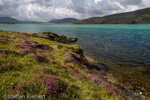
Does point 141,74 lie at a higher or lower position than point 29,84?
lower

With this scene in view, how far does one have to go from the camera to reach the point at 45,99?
13.9ft

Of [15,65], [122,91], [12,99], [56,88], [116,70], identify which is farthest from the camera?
[116,70]

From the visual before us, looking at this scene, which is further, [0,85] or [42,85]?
[42,85]

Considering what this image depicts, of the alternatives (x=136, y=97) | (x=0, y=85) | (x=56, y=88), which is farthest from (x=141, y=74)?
(x=0, y=85)

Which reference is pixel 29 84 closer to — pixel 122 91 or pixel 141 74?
pixel 122 91

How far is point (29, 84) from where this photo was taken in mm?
4746

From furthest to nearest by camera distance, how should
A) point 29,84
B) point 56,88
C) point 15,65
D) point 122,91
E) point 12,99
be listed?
1. point 122,91
2. point 15,65
3. point 56,88
4. point 29,84
5. point 12,99

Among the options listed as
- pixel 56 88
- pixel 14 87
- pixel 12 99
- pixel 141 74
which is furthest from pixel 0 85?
pixel 141 74

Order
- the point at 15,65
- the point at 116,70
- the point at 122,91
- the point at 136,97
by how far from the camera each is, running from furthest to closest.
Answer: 1. the point at 116,70
2. the point at 122,91
3. the point at 136,97
4. the point at 15,65

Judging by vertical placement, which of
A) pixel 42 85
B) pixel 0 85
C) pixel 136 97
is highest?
pixel 0 85

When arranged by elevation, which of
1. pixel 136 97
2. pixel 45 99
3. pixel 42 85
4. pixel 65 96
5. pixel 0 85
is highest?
pixel 0 85

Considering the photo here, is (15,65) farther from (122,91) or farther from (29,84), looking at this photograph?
(122,91)

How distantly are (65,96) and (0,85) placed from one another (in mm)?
3543

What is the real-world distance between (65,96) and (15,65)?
16.2 ft
